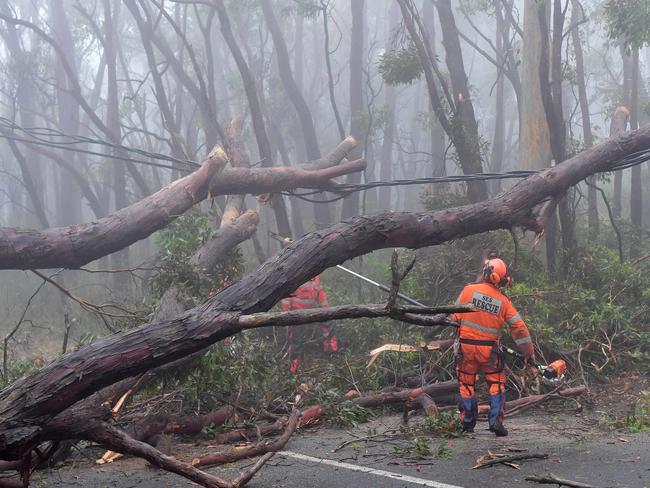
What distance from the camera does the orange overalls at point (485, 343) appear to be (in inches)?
313

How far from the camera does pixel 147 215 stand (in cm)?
847

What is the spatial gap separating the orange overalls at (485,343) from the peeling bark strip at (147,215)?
354 cm

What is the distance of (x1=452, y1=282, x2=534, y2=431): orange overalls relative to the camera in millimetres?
7949

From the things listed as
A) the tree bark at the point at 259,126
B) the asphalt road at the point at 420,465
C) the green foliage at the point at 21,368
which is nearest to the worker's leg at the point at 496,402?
the asphalt road at the point at 420,465

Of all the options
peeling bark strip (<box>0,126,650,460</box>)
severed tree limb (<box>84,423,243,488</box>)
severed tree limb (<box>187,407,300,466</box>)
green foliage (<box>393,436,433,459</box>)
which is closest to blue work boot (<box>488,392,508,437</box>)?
green foliage (<box>393,436,433,459</box>)

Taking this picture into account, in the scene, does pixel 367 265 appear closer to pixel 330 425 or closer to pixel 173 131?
pixel 173 131

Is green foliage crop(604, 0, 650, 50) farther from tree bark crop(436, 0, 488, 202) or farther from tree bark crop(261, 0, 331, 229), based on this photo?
tree bark crop(261, 0, 331, 229)

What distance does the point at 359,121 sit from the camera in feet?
72.0

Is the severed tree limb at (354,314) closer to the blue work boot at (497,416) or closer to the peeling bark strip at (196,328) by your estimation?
the peeling bark strip at (196,328)

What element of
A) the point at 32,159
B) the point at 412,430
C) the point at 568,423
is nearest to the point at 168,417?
the point at 412,430

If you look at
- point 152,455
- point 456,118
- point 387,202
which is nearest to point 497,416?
point 152,455

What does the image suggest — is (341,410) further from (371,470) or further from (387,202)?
(387,202)

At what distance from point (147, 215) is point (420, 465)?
3.98 meters

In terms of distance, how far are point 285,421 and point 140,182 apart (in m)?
12.0
